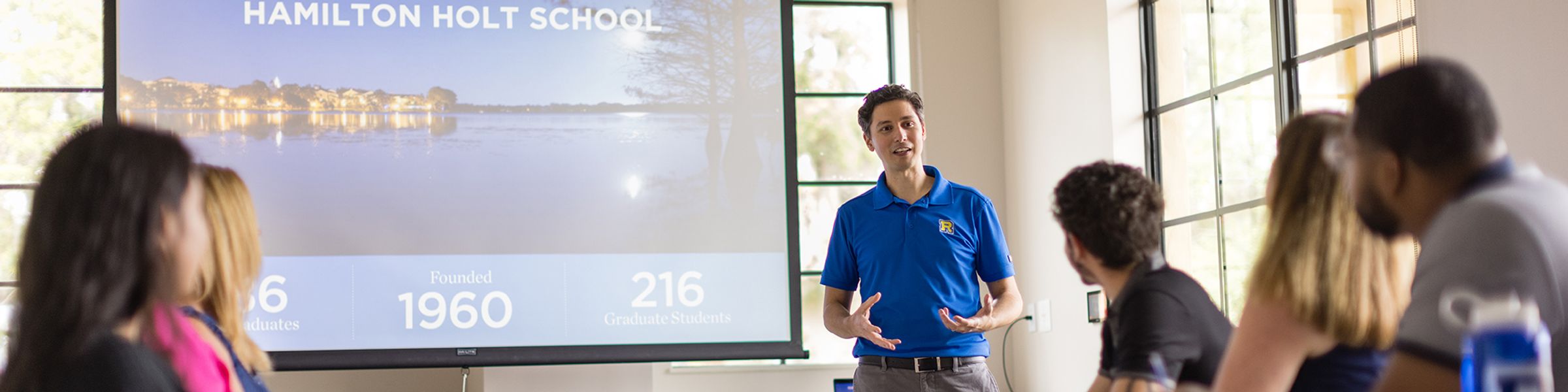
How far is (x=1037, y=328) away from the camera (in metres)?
4.92

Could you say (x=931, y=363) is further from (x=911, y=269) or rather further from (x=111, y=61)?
(x=111, y=61)

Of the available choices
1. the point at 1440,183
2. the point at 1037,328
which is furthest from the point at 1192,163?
the point at 1440,183

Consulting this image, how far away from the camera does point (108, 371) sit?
104 centimetres

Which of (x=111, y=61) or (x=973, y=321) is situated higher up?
(x=111, y=61)

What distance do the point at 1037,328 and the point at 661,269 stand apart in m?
1.67

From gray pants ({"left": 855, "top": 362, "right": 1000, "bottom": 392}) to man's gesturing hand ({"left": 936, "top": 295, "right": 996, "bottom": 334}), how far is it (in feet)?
0.46

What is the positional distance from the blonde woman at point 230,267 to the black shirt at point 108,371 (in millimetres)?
663

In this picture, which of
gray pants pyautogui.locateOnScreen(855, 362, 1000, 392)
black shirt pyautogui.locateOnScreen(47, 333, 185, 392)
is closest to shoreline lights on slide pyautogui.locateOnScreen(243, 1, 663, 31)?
gray pants pyautogui.locateOnScreen(855, 362, 1000, 392)

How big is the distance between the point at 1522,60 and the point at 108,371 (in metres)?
2.61

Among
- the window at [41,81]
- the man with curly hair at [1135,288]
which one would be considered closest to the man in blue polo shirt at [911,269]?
the man with curly hair at [1135,288]

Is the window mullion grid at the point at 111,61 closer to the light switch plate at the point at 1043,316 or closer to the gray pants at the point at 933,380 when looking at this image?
the gray pants at the point at 933,380

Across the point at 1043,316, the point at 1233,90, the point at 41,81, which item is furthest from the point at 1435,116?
the point at 41,81

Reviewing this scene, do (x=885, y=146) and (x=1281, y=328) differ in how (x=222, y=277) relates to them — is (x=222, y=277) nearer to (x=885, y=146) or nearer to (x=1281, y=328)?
(x=1281, y=328)

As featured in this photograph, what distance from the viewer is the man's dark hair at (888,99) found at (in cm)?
309
